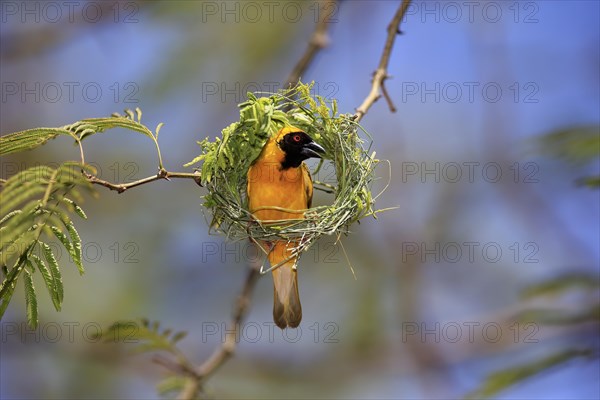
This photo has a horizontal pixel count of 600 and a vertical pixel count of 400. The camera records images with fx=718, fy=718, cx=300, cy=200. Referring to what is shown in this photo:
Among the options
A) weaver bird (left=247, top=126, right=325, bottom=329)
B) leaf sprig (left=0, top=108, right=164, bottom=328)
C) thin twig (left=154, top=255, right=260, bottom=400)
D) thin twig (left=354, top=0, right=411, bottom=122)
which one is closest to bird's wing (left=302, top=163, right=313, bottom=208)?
weaver bird (left=247, top=126, right=325, bottom=329)

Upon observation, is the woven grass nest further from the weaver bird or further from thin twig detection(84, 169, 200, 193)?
thin twig detection(84, 169, 200, 193)

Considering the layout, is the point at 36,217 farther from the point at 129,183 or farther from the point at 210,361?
the point at 210,361

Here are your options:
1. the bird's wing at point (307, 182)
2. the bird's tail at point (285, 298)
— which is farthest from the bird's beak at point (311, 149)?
the bird's tail at point (285, 298)

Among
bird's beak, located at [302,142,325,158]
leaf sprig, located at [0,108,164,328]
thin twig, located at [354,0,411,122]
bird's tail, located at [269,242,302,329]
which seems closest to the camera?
leaf sprig, located at [0,108,164,328]

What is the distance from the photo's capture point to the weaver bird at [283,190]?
3.64m

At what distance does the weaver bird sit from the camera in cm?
364

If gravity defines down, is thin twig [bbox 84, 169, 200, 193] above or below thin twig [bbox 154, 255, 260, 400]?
above

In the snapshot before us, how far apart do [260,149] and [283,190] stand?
0.25 meters

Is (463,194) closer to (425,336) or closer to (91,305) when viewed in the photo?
(425,336)

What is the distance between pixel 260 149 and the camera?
12.3ft

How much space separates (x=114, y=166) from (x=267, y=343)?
281cm

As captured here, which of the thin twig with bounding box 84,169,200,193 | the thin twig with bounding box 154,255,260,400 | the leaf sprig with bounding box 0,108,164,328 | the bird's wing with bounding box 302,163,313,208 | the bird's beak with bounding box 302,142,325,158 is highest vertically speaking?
the bird's beak with bounding box 302,142,325,158

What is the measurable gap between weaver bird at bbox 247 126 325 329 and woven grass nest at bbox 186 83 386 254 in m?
0.08

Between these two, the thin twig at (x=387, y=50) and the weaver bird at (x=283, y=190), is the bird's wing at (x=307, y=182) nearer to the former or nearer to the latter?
the weaver bird at (x=283, y=190)
